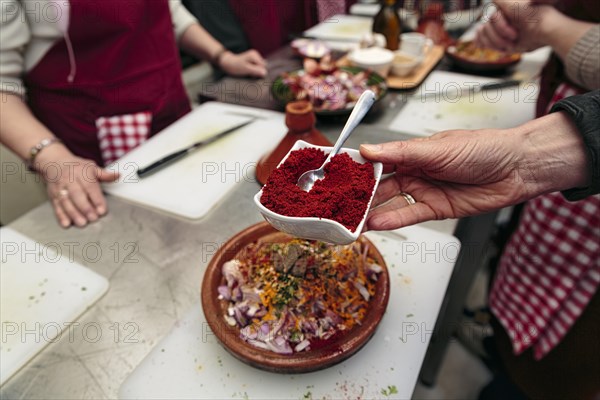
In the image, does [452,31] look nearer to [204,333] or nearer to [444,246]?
[444,246]

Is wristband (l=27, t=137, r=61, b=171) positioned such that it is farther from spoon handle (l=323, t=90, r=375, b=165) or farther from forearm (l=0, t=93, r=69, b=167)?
spoon handle (l=323, t=90, r=375, b=165)

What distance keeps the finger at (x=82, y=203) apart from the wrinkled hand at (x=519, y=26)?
54.7 inches

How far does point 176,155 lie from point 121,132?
0.30m

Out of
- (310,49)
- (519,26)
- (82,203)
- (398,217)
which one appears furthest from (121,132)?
(519,26)

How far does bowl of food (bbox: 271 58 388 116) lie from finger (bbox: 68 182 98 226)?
71 cm

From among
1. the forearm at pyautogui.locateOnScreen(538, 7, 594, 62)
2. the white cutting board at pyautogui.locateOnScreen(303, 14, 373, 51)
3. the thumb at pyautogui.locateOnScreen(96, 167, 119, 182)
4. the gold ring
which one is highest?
the forearm at pyautogui.locateOnScreen(538, 7, 594, 62)

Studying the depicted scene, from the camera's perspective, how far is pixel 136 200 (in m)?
1.06

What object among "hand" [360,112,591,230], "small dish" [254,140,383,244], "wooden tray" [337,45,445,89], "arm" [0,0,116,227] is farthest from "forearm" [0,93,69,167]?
"wooden tray" [337,45,445,89]

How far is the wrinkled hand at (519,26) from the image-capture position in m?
1.15

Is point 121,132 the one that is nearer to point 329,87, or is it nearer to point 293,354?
point 329,87

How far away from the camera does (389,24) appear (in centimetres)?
173

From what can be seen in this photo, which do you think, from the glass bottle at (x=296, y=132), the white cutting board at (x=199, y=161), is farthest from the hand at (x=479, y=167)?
the white cutting board at (x=199, y=161)

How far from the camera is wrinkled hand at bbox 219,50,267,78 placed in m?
1.68

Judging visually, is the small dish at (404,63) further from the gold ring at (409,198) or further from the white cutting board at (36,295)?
the white cutting board at (36,295)
